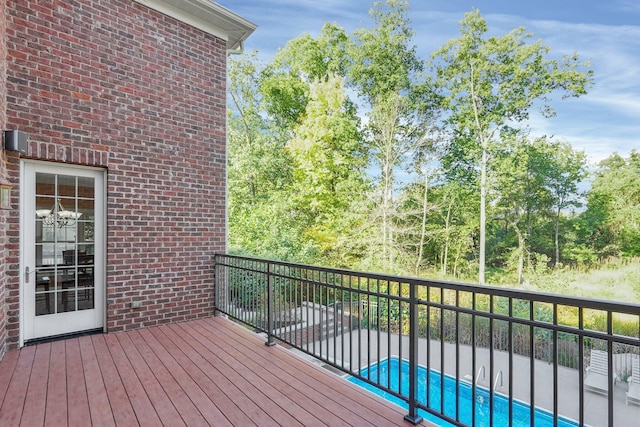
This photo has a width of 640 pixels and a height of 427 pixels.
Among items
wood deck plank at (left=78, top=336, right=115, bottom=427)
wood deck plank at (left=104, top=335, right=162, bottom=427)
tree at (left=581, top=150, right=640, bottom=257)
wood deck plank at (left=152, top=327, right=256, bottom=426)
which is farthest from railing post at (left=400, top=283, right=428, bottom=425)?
tree at (left=581, top=150, right=640, bottom=257)

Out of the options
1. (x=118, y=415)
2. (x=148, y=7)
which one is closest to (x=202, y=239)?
(x=118, y=415)

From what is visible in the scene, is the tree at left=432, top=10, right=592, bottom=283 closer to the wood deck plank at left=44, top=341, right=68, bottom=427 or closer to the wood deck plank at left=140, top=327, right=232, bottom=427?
the wood deck plank at left=140, top=327, right=232, bottom=427

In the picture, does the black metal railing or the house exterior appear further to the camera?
the house exterior

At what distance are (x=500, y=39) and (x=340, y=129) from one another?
7.38 metres

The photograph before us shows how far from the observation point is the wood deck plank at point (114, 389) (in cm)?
232

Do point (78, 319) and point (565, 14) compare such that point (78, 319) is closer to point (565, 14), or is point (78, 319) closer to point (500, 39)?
point (500, 39)

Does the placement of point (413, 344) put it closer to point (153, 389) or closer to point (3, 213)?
point (153, 389)

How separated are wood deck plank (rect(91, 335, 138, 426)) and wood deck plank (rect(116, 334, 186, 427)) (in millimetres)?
146

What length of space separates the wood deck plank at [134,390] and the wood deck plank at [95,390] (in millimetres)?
146

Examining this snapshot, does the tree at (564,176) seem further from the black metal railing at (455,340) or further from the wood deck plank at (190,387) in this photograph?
the wood deck plank at (190,387)

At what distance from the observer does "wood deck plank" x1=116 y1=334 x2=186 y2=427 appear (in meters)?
2.31

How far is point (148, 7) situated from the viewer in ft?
14.5

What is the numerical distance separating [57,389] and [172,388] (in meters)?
0.89

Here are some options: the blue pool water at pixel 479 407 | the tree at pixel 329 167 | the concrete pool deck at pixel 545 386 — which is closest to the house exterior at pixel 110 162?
the concrete pool deck at pixel 545 386
